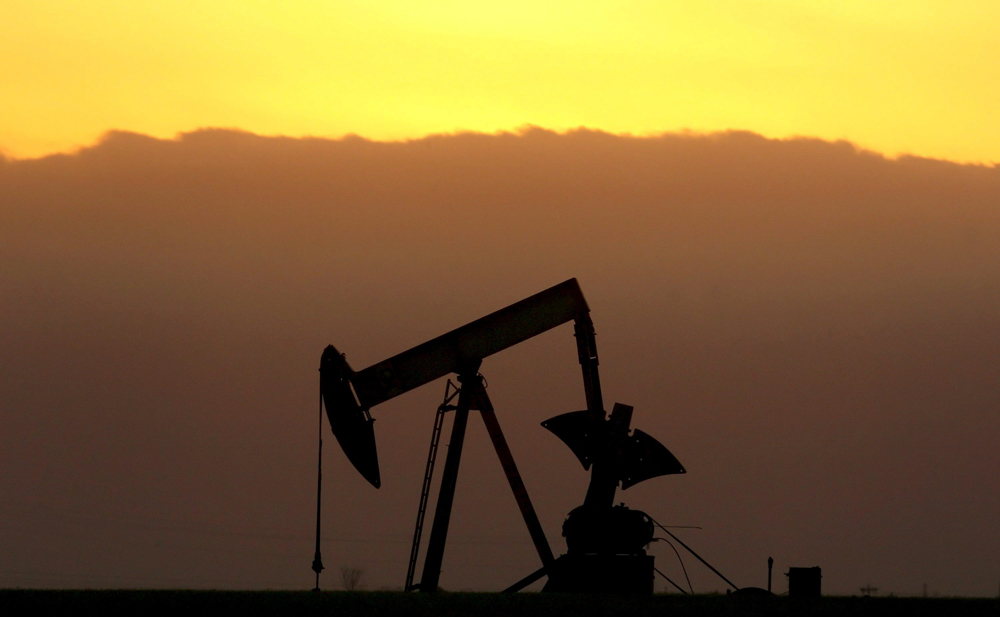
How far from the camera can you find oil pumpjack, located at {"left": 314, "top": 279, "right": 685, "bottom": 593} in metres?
20.0

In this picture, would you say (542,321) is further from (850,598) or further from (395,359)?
(850,598)

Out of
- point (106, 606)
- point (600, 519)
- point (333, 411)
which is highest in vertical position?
point (333, 411)

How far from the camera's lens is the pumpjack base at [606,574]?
19.8 metres

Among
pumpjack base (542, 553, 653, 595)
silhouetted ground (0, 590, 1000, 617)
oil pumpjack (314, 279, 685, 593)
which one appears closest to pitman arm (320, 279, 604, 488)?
oil pumpjack (314, 279, 685, 593)

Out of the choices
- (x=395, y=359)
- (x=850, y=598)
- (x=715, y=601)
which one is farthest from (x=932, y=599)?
(x=395, y=359)

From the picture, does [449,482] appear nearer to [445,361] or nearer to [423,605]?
[445,361]

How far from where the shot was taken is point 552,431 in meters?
20.8

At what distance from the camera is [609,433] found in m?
20.5

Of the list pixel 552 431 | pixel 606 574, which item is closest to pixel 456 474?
pixel 552 431

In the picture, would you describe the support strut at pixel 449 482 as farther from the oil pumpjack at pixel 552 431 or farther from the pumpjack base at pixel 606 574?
the pumpjack base at pixel 606 574

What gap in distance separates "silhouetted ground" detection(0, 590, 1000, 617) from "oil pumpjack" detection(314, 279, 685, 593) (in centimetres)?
307

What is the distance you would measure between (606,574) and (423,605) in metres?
4.54

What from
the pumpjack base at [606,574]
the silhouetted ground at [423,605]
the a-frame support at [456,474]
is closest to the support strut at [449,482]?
the a-frame support at [456,474]

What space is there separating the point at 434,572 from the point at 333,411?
2.70 metres
